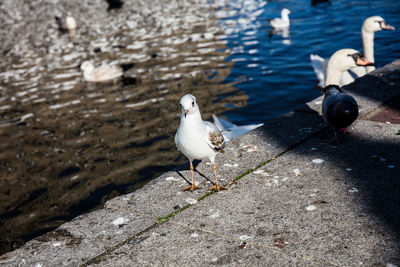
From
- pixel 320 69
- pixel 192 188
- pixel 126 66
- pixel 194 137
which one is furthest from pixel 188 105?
pixel 126 66

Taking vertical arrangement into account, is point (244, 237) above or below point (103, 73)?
above

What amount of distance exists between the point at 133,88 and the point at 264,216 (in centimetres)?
862

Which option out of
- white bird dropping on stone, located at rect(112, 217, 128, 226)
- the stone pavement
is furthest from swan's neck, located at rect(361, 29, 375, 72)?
white bird dropping on stone, located at rect(112, 217, 128, 226)

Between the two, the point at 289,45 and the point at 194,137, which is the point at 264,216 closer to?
the point at 194,137

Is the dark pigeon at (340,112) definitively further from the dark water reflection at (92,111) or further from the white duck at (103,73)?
the white duck at (103,73)

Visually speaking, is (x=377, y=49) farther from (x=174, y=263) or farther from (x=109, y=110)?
(x=174, y=263)

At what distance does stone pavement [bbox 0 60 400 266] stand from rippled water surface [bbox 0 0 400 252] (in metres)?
2.67

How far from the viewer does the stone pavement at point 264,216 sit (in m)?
2.81

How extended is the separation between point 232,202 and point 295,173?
0.67 m

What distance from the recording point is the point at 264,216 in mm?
3209

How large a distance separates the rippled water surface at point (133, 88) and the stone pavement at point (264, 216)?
2.67m

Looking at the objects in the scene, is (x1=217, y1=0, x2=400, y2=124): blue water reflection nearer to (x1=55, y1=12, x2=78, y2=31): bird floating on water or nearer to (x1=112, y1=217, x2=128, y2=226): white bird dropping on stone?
(x1=112, y1=217, x2=128, y2=226): white bird dropping on stone

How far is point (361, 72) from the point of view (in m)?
8.00

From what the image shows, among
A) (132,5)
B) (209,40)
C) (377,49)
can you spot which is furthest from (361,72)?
(132,5)
